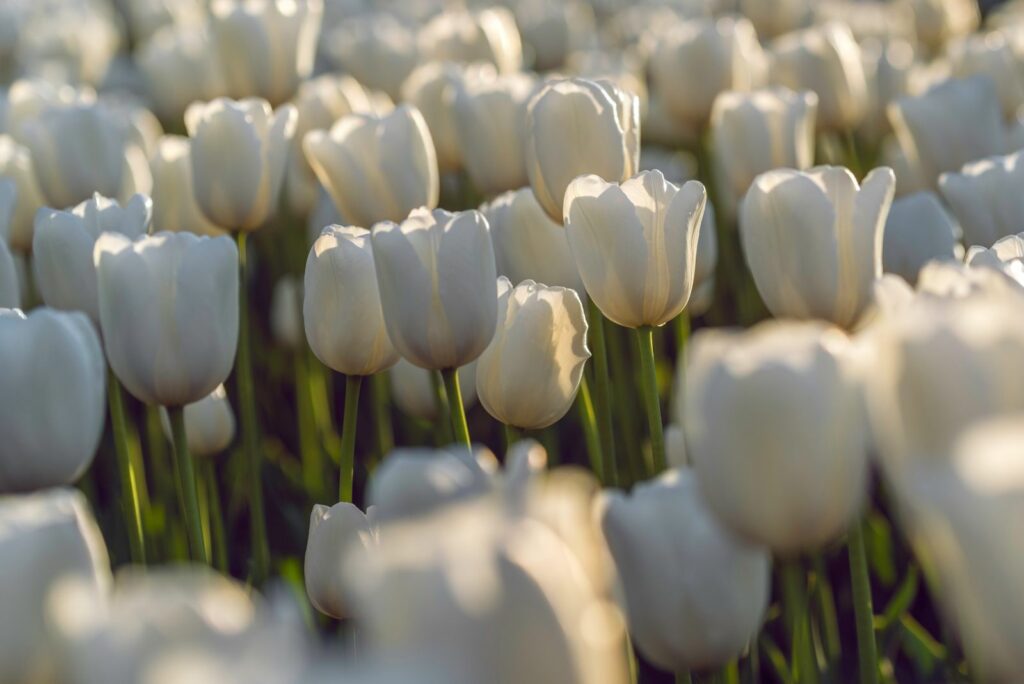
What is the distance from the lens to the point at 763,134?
1.69 metres

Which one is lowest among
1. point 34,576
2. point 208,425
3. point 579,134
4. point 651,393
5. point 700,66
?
point 208,425

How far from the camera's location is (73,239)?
129 cm

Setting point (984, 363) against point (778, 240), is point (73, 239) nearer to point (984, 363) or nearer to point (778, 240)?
point (778, 240)

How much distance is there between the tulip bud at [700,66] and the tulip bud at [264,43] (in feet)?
1.83

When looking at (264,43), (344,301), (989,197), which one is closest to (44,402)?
(344,301)

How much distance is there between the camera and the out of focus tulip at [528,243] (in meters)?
1.40

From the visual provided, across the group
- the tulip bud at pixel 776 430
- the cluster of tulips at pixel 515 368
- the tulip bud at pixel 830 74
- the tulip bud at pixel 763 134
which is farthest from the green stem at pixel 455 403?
the tulip bud at pixel 830 74

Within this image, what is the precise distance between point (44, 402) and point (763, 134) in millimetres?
1029

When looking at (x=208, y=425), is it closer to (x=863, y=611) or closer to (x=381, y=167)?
(x=381, y=167)

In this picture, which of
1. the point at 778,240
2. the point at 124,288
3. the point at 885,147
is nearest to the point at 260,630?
the point at 124,288

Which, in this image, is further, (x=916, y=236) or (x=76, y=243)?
(x=916, y=236)

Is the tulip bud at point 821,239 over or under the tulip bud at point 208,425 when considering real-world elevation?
over

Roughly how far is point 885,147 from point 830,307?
4.62 feet

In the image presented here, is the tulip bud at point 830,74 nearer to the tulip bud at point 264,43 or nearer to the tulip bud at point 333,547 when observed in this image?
the tulip bud at point 264,43
